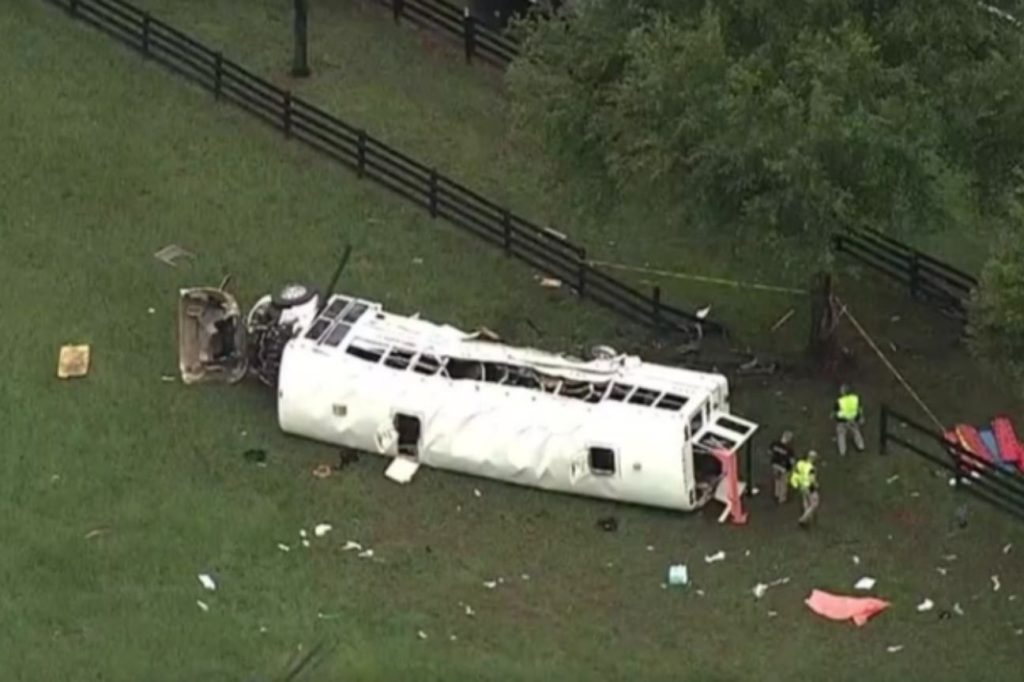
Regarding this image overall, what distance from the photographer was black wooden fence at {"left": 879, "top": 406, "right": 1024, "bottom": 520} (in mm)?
29766

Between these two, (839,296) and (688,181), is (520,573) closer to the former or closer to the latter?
(688,181)

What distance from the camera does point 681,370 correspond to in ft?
104

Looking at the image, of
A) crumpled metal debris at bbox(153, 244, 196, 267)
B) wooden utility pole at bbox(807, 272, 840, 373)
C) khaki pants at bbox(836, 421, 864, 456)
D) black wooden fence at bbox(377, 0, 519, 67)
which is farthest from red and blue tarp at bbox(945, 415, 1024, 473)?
black wooden fence at bbox(377, 0, 519, 67)

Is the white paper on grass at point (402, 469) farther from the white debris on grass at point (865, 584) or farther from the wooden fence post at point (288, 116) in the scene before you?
the wooden fence post at point (288, 116)

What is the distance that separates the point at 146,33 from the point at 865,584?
59.7 ft

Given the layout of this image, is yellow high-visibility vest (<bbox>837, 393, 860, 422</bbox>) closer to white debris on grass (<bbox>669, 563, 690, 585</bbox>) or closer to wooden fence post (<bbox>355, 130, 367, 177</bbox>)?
white debris on grass (<bbox>669, 563, 690, 585</bbox>)

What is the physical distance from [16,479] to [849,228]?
37.3 ft

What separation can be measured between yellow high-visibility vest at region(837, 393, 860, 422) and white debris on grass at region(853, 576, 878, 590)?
289 centimetres

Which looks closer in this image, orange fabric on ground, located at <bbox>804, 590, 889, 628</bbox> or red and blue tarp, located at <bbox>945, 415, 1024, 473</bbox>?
orange fabric on ground, located at <bbox>804, 590, 889, 628</bbox>

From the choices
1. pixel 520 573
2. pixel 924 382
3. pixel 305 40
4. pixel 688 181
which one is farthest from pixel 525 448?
pixel 305 40

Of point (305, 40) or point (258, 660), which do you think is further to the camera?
point (305, 40)

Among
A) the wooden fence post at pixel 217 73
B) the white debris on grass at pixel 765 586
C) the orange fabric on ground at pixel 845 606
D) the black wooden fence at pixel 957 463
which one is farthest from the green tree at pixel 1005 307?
the wooden fence post at pixel 217 73

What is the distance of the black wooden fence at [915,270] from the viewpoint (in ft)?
115

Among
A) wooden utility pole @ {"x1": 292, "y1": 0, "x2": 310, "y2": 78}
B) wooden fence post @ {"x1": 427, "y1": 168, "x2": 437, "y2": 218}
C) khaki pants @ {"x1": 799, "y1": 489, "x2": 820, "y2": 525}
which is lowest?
khaki pants @ {"x1": 799, "y1": 489, "x2": 820, "y2": 525}
